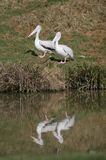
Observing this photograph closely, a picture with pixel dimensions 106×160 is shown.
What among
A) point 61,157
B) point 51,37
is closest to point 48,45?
point 51,37

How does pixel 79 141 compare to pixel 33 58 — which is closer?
pixel 79 141

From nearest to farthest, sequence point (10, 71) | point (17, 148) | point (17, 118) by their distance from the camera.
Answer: point (17, 148) → point (17, 118) → point (10, 71)

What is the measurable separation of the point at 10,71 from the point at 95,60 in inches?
236

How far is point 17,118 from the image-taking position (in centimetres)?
2481

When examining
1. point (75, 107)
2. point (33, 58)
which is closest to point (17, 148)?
point (75, 107)

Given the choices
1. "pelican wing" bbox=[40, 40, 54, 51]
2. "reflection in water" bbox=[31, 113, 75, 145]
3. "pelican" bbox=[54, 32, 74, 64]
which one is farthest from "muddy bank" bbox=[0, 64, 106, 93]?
"reflection in water" bbox=[31, 113, 75, 145]

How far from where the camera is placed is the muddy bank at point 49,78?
97.8 ft

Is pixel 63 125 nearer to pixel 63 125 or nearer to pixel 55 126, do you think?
pixel 63 125

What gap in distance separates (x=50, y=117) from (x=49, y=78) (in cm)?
562

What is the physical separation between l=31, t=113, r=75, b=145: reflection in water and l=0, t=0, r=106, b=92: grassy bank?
6113 millimetres

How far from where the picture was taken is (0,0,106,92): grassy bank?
30062 millimetres

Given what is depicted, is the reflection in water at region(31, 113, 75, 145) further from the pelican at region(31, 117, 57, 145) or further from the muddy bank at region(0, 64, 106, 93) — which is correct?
the muddy bank at region(0, 64, 106, 93)

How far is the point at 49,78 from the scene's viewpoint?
98.9 ft

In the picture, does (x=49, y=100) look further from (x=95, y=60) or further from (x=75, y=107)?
(x=95, y=60)
